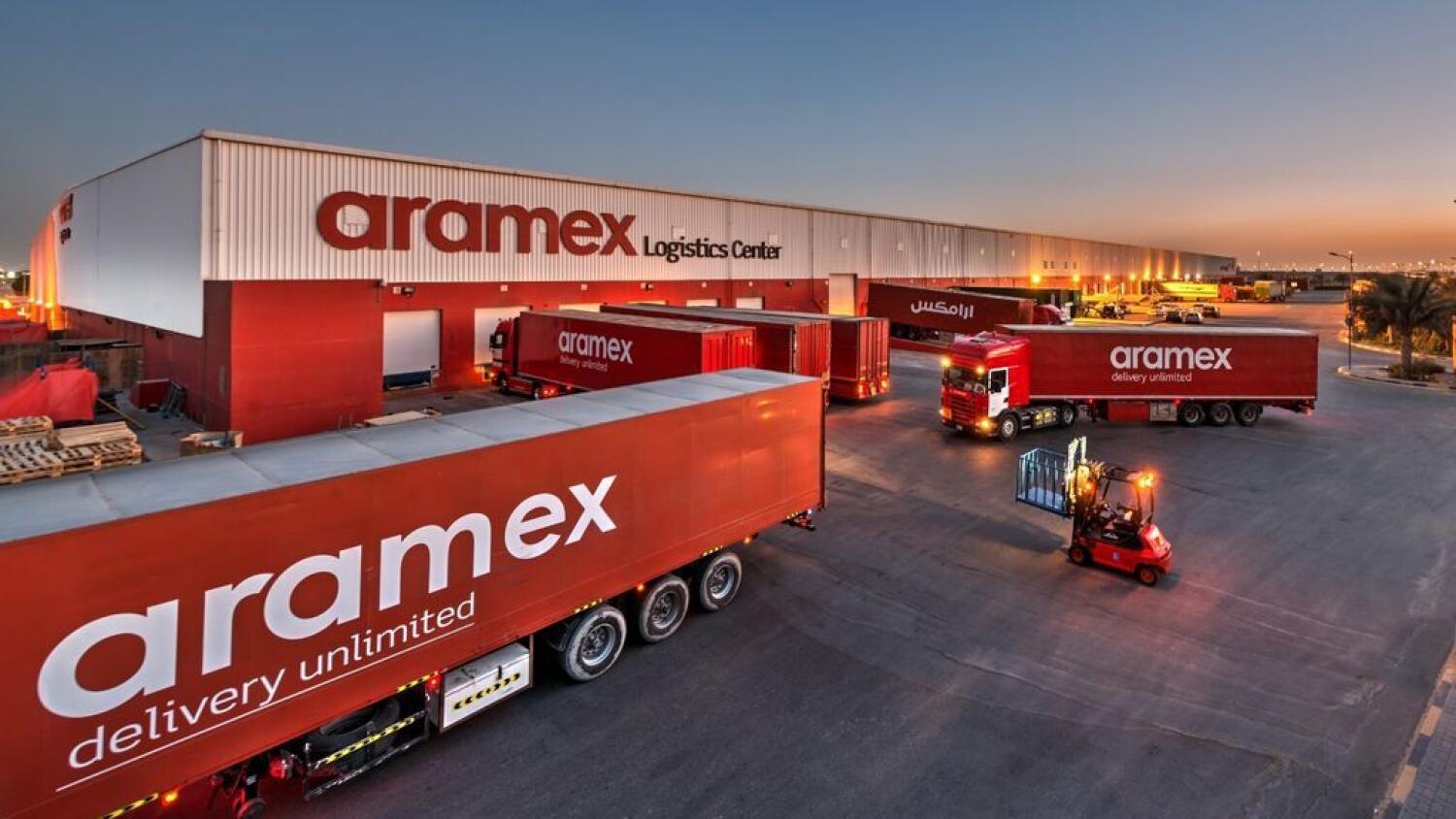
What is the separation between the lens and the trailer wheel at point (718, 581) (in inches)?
444

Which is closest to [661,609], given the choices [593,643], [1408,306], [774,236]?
[593,643]

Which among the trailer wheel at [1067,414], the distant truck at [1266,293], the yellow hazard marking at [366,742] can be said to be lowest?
the yellow hazard marking at [366,742]

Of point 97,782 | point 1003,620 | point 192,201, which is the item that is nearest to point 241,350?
point 192,201

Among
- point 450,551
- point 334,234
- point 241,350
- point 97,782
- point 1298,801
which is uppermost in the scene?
point 334,234

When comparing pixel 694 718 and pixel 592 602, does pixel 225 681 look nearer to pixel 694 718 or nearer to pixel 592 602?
pixel 592 602

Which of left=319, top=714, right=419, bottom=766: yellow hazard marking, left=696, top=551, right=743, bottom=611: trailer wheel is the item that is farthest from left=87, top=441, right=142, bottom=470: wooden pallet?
left=696, top=551, right=743, bottom=611: trailer wheel

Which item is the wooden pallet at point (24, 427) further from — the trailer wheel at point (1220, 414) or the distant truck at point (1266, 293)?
the distant truck at point (1266, 293)

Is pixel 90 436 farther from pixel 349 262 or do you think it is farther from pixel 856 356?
pixel 856 356

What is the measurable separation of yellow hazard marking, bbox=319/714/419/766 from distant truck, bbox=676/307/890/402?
75.6 feet

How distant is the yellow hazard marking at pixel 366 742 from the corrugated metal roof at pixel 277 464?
279 cm

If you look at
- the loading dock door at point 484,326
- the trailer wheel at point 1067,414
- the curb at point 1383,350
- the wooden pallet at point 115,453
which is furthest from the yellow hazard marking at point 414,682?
the curb at point 1383,350

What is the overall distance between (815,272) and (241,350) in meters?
36.0

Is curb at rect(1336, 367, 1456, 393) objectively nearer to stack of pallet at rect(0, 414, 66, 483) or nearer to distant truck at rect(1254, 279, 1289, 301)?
stack of pallet at rect(0, 414, 66, 483)

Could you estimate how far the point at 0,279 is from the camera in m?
132
